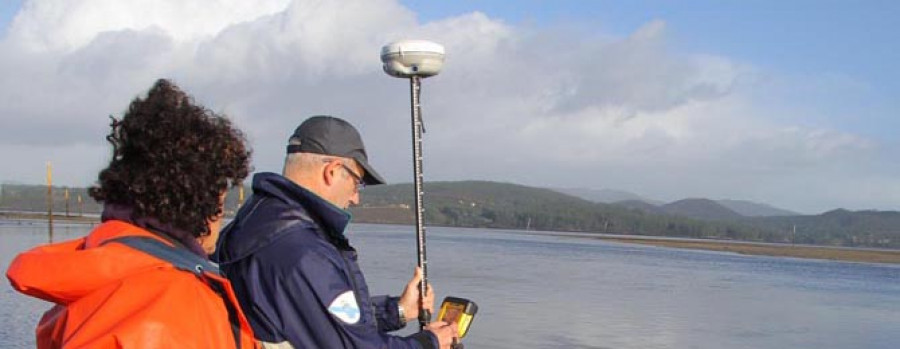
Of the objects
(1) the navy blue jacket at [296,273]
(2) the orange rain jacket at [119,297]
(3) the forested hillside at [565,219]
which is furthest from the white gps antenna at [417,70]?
(3) the forested hillside at [565,219]

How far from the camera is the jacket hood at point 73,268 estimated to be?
1.98m

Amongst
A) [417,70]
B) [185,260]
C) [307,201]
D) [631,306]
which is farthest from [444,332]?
[631,306]

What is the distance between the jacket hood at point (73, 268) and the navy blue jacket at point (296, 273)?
2.41ft

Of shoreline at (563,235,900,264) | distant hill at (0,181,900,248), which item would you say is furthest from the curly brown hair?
distant hill at (0,181,900,248)

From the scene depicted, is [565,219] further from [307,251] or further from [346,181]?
[307,251]

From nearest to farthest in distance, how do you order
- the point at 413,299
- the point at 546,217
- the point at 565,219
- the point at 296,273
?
the point at 296,273 < the point at 413,299 < the point at 565,219 < the point at 546,217

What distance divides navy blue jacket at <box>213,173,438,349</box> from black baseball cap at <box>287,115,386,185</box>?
19 centimetres

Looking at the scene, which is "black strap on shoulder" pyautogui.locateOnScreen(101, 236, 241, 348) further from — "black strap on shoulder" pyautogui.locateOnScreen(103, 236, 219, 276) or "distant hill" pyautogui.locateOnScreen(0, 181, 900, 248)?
"distant hill" pyautogui.locateOnScreen(0, 181, 900, 248)

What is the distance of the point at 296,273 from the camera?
9.09 feet

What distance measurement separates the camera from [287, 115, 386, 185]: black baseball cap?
3.11 meters

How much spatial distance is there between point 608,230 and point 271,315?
129 meters

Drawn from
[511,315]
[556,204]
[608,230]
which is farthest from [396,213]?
[511,315]

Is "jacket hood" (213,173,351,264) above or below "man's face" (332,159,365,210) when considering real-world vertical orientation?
below

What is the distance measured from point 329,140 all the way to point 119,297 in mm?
1252
